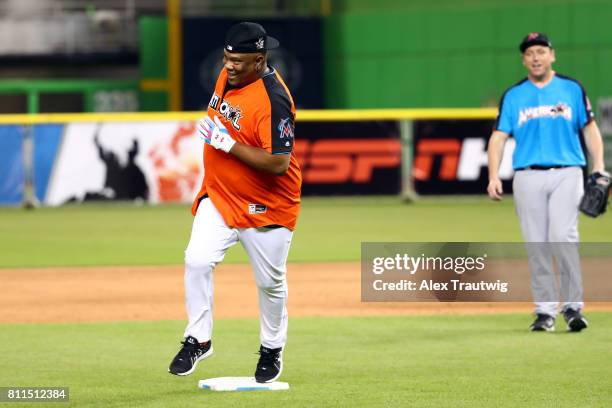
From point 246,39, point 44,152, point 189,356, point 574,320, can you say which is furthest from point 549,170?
point 44,152

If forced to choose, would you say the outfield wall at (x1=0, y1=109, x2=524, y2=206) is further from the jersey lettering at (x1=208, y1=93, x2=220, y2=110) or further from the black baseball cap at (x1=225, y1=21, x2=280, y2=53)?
the black baseball cap at (x1=225, y1=21, x2=280, y2=53)

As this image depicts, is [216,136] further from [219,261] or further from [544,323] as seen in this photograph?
[544,323]

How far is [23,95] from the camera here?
38500mm

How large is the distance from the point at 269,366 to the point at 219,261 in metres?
0.68

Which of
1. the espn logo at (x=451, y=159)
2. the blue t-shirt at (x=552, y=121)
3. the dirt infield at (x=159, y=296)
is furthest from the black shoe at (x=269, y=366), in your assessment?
the espn logo at (x=451, y=159)

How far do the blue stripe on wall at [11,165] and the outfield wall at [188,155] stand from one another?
2cm

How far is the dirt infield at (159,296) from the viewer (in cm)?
1212

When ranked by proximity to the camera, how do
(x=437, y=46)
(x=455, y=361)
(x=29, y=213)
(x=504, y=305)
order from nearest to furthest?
(x=455, y=361) < (x=504, y=305) < (x=29, y=213) < (x=437, y=46)

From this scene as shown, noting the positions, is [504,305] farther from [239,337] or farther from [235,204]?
[235,204]

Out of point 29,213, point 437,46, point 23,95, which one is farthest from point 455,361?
point 23,95

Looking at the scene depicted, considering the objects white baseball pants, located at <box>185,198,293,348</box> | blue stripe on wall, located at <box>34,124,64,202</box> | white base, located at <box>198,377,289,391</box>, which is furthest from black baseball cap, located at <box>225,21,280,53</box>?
blue stripe on wall, located at <box>34,124,64,202</box>

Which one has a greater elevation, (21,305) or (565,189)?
(565,189)

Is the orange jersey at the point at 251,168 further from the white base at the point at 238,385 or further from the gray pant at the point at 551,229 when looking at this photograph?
the gray pant at the point at 551,229

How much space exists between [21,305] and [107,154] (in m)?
13.6
